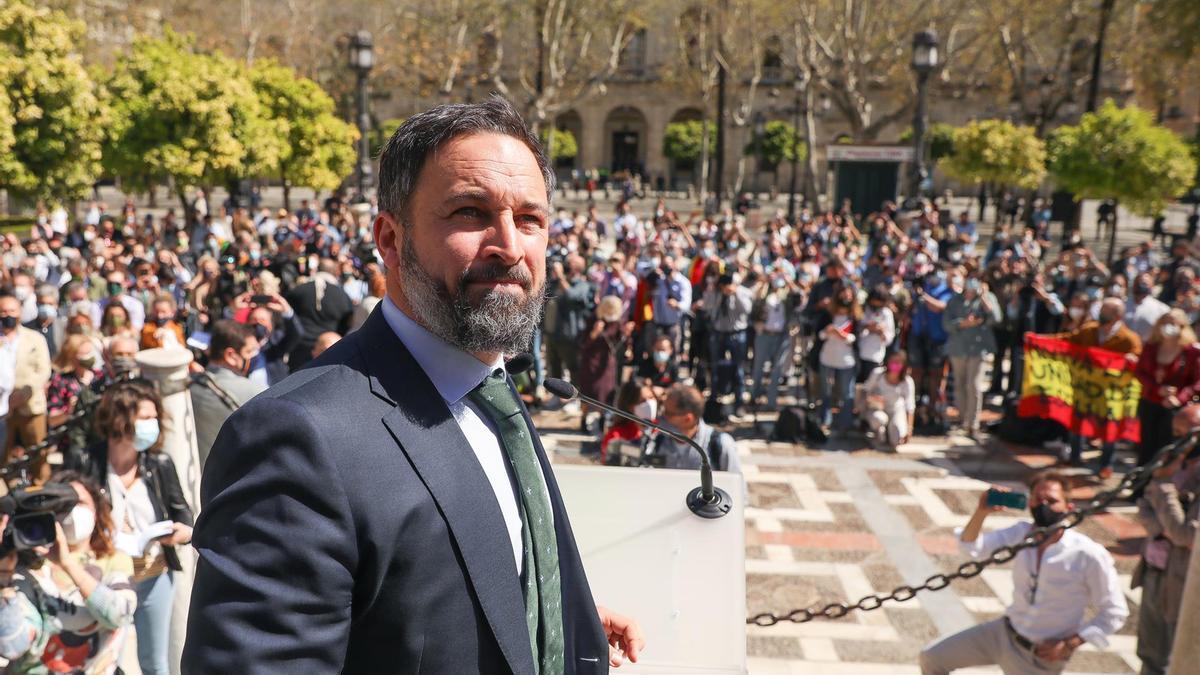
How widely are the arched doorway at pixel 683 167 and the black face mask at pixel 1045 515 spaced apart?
46.5 meters

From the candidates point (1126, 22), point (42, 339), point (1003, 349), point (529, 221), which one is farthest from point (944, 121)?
point (529, 221)

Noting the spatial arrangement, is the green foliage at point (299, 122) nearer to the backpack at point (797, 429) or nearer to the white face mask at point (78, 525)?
the backpack at point (797, 429)

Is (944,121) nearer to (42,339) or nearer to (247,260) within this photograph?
(247,260)

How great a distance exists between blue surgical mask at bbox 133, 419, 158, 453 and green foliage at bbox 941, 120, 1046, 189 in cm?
2448

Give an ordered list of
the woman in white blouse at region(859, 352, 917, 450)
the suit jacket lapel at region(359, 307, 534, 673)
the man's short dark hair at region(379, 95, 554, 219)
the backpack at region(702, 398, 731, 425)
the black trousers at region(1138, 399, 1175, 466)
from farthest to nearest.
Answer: the backpack at region(702, 398, 731, 425) < the woman in white blouse at region(859, 352, 917, 450) < the black trousers at region(1138, 399, 1175, 466) < the man's short dark hair at region(379, 95, 554, 219) < the suit jacket lapel at region(359, 307, 534, 673)

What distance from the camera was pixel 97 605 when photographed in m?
3.37

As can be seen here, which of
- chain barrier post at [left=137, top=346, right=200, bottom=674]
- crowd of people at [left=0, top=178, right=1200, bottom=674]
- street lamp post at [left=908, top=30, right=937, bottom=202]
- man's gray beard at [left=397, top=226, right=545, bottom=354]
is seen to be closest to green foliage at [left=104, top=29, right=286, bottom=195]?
crowd of people at [left=0, top=178, right=1200, bottom=674]

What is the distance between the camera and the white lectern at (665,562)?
1.99 meters

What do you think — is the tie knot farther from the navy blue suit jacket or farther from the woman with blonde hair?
the woman with blonde hair

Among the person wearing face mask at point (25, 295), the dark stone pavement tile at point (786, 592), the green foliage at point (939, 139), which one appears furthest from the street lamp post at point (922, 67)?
the green foliage at point (939, 139)

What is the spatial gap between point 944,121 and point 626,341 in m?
42.6

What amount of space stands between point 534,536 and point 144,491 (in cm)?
296

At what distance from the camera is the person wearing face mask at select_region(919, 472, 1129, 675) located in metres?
3.89

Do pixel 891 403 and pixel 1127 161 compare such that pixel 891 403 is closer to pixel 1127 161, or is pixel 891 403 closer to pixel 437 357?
pixel 437 357
